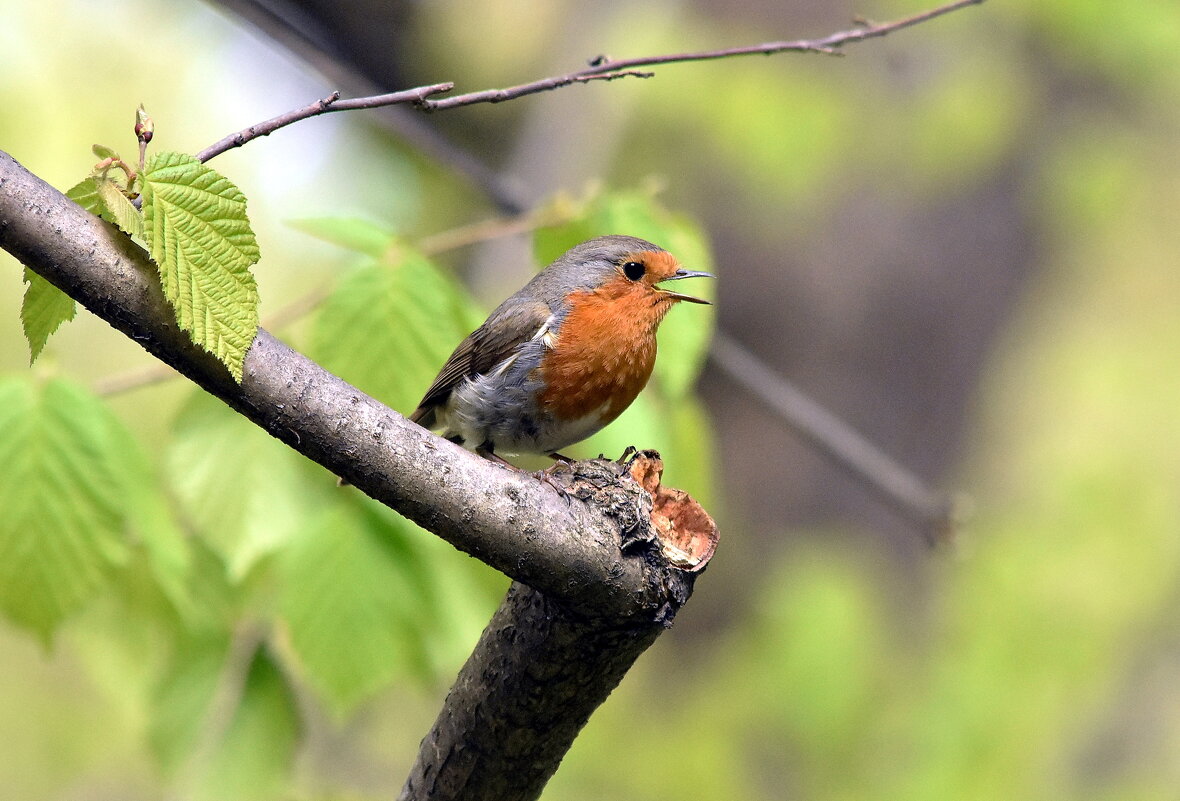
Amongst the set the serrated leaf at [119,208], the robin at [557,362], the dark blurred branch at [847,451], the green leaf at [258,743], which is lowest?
the green leaf at [258,743]

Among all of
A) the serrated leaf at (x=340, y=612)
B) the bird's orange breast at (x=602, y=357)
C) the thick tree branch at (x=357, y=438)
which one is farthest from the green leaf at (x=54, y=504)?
the bird's orange breast at (x=602, y=357)

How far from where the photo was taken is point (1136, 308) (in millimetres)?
9883

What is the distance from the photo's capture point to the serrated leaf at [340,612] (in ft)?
9.14

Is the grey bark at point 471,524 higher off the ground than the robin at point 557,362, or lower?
lower

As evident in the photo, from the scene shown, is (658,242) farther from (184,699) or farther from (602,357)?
(184,699)

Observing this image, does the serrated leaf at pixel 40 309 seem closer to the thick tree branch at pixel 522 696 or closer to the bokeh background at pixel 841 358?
the thick tree branch at pixel 522 696

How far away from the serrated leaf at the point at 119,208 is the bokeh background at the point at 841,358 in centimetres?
430

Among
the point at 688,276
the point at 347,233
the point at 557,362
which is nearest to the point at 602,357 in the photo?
the point at 557,362

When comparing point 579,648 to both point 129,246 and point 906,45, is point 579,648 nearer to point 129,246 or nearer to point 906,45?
point 129,246

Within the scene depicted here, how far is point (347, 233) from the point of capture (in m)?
2.81

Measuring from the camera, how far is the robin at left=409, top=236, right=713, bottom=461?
3.29 m

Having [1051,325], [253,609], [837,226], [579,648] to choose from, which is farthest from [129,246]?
[1051,325]

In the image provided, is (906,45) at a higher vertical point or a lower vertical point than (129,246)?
higher

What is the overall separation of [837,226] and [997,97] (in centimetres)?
128
